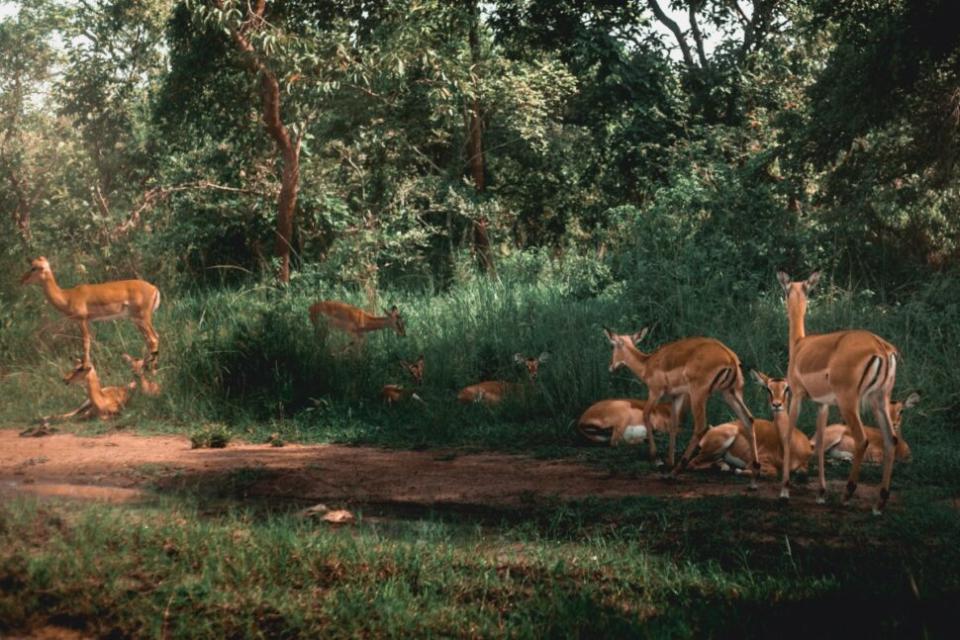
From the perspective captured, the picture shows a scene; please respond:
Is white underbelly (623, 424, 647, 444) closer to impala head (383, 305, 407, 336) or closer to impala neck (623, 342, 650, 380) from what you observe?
impala neck (623, 342, 650, 380)

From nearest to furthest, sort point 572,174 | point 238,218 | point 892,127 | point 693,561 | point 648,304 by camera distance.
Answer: point 693,561 → point 648,304 → point 892,127 → point 238,218 → point 572,174

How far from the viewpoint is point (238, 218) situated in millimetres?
21484

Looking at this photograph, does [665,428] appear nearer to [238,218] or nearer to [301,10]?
[301,10]

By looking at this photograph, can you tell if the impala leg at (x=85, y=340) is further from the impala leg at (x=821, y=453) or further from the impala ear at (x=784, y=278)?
the impala leg at (x=821, y=453)

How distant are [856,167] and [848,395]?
11.3 metres

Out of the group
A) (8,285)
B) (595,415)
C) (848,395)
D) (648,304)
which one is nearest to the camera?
→ (848,395)

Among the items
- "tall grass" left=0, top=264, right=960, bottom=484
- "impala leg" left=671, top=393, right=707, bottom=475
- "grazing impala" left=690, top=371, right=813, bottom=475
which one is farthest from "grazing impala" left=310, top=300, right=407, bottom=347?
"impala leg" left=671, top=393, right=707, bottom=475

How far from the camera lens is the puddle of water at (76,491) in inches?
327

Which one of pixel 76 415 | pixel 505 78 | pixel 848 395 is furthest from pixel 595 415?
pixel 505 78

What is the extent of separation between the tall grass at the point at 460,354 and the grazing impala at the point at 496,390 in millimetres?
128

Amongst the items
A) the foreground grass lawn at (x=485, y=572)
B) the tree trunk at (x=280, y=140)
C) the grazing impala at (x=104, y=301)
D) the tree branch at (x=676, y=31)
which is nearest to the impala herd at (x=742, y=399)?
the foreground grass lawn at (x=485, y=572)

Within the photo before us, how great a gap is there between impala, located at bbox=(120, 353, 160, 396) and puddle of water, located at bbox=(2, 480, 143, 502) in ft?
11.4

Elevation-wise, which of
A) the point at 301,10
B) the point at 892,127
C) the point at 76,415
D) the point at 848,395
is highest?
the point at 301,10

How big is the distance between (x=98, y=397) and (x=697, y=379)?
6589 mm
